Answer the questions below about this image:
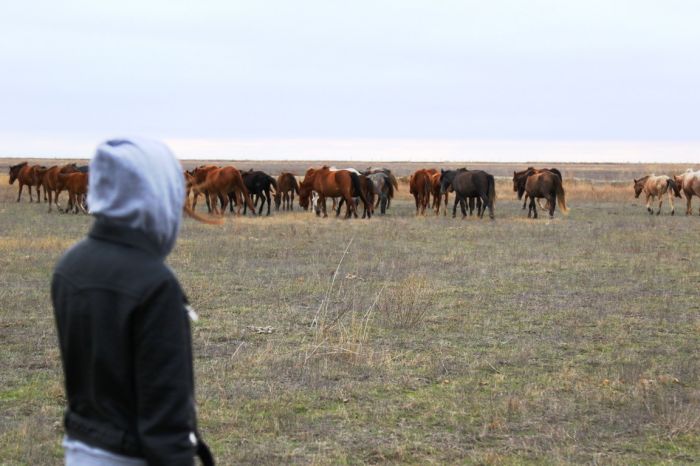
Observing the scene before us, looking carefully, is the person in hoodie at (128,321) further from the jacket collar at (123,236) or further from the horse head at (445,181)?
the horse head at (445,181)

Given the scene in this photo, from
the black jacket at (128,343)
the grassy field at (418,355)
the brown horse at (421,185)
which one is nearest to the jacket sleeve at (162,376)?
the black jacket at (128,343)

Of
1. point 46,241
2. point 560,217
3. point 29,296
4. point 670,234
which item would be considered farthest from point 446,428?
point 560,217

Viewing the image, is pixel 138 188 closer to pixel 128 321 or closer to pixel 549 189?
pixel 128 321

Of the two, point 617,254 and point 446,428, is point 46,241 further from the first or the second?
point 446,428

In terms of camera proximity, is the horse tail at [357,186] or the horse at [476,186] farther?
the horse at [476,186]

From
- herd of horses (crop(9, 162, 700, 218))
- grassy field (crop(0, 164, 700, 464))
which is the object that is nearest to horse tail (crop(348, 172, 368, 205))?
herd of horses (crop(9, 162, 700, 218))

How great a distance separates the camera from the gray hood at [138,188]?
2434mm

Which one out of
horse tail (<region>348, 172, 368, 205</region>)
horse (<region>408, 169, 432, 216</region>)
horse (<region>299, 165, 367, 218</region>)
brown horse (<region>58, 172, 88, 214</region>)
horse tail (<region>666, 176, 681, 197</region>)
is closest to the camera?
horse tail (<region>348, 172, 368, 205</region>)

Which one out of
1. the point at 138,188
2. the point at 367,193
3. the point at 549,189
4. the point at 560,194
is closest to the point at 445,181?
the point at 367,193

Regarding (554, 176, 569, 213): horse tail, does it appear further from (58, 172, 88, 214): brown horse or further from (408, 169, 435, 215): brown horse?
(58, 172, 88, 214): brown horse

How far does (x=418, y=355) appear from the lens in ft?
27.7

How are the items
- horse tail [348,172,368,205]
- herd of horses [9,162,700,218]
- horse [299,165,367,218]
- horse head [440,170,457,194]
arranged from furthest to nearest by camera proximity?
horse head [440,170,457,194], herd of horses [9,162,700,218], horse [299,165,367,218], horse tail [348,172,368,205]

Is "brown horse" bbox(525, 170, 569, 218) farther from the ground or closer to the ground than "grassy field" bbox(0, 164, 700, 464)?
farther from the ground

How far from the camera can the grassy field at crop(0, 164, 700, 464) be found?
6078 millimetres
